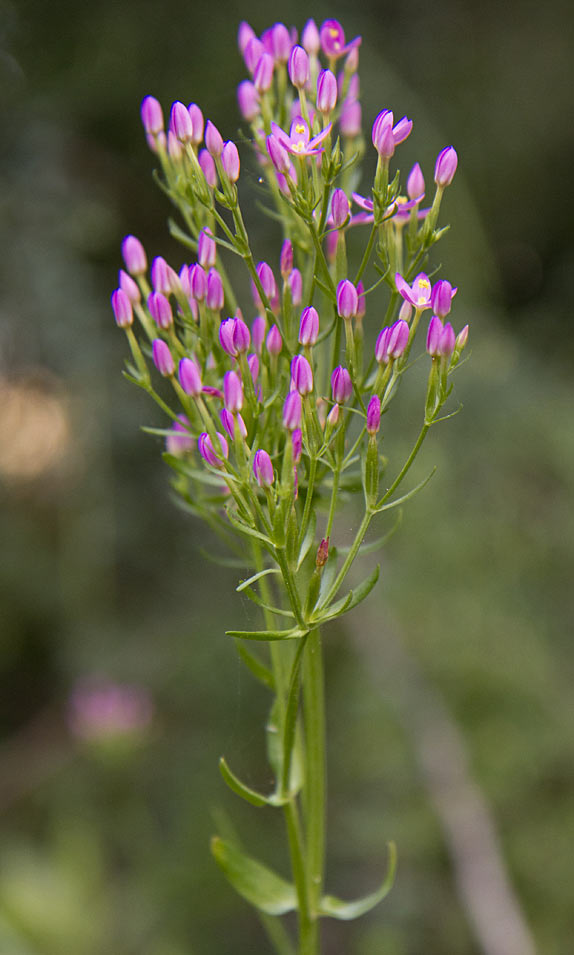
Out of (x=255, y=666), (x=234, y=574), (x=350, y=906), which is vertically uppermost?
(x=255, y=666)

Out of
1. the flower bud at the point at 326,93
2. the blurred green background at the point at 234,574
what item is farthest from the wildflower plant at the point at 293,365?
the blurred green background at the point at 234,574

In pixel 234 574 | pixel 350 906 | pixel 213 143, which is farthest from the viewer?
pixel 234 574

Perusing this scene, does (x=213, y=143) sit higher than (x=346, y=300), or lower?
higher

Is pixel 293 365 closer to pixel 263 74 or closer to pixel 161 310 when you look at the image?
pixel 161 310

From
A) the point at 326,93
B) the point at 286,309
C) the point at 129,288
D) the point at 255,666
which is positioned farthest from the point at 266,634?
the point at 326,93

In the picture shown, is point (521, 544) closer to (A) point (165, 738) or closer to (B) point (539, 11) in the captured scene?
(A) point (165, 738)

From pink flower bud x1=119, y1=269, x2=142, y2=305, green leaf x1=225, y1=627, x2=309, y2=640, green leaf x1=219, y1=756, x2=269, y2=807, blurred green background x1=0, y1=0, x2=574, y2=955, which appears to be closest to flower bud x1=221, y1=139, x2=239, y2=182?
pink flower bud x1=119, y1=269, x2=142, y2=305
